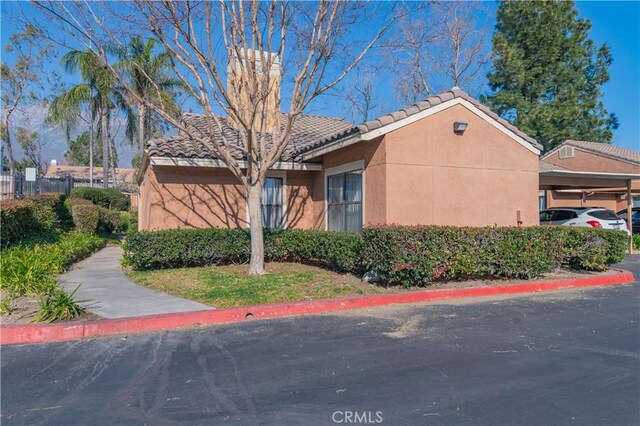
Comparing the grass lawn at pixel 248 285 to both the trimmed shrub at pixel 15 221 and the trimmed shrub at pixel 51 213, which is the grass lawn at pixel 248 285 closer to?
the trimmed shrub at pixel 15 221

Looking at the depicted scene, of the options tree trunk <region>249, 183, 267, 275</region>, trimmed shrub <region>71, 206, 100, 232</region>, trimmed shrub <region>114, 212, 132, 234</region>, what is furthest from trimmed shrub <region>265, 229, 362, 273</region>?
trimmed shrub <region>114, 212, 132, 234</region>

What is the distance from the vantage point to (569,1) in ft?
100.0

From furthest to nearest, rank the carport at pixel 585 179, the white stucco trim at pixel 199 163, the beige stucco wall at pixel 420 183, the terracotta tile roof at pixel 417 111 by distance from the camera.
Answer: the carport at pixel 585 179 → the white stucco trim at pixel 199 163 → the beige stucco wall at pixel 420 183 → the terracotta tile roof at pixel 417 111

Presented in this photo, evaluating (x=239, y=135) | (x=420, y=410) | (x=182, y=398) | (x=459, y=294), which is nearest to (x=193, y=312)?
(x=182, y=398)

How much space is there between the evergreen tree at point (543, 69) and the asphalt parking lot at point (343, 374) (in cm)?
2539

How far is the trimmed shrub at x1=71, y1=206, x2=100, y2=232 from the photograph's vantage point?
18.8 meters

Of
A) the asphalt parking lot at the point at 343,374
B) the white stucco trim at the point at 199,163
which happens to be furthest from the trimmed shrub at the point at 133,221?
the asphalt parking lot at the point at 343,374

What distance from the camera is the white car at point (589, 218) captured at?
17.6m

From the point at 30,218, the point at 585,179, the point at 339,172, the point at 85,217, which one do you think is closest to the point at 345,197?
the point at 339,172

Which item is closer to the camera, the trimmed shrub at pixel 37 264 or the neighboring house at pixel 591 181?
the trimmed shrub at pixel 37 264

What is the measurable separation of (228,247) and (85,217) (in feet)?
34.3

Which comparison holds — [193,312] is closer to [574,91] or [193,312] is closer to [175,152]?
[175,152]

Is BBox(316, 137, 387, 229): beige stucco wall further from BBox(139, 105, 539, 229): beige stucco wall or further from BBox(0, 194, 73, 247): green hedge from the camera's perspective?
BBox(0, 194, 73, 247): green hedge

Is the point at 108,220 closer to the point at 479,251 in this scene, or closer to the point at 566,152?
the point at 479,251
